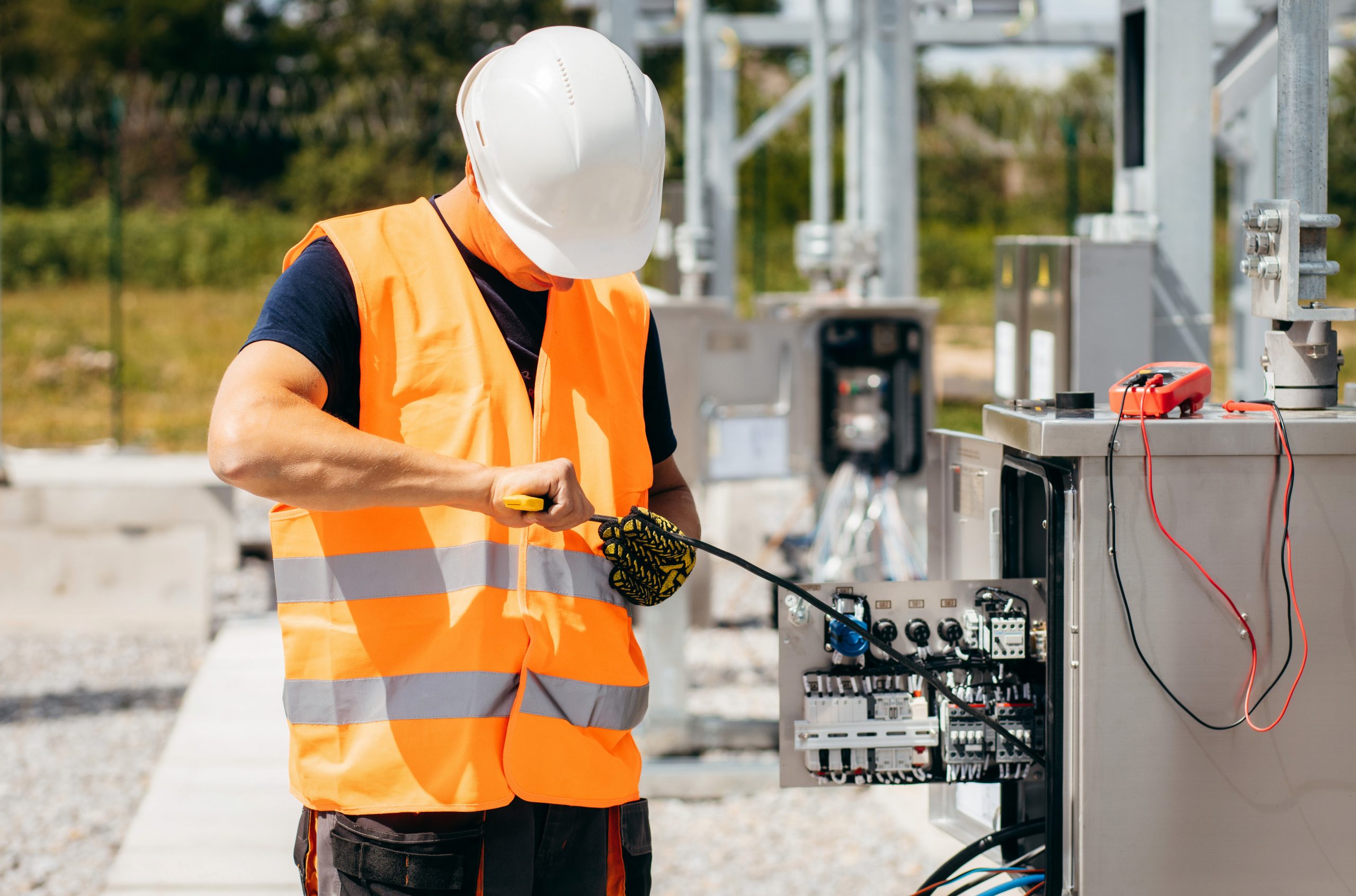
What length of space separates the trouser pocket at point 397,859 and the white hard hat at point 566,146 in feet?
2.88

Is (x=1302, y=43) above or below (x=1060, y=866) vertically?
above

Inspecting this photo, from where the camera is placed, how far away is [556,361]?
8.05 feet

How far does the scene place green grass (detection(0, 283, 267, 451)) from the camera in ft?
51.7

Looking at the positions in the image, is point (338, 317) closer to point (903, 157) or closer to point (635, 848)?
point (635, 848)

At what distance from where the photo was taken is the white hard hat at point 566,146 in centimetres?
235

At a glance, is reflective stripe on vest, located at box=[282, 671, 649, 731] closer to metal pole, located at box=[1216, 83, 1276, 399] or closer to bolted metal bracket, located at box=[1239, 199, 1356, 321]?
bolted metal bracket, located at box=[1239, 199, 1356, 321]

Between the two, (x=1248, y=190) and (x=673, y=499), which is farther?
(x=1248, y=190)

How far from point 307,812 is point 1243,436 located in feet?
5.07

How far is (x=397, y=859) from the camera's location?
2.30m

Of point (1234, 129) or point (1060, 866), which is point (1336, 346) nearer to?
point (1060, 866)

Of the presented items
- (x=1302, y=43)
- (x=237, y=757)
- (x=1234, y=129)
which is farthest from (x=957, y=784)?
(x=1234, y=129)

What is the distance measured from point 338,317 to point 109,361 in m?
15.5

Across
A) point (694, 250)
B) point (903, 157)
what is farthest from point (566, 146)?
point (694, 250)

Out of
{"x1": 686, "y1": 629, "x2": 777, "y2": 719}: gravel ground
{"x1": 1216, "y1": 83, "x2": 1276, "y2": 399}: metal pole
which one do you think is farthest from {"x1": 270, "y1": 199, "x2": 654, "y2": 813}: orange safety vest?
{"x1": 1216, "y1": 83, "x2": 1276, "y2": 399}: metal pole
